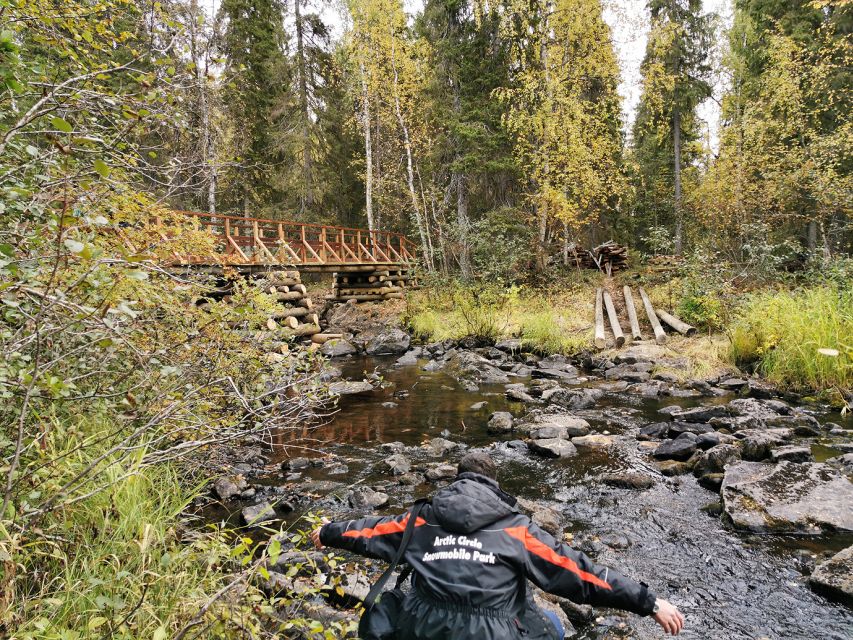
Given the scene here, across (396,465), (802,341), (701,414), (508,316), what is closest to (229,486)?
(396,465)

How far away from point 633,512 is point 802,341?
526 centimetres

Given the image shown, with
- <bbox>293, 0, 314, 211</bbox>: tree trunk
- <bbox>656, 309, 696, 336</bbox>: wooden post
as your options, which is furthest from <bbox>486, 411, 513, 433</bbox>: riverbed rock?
<bbox>293, 0, 314, 211</bbox>: tree trunk

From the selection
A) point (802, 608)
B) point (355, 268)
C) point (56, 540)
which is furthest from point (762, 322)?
point (355, 268)

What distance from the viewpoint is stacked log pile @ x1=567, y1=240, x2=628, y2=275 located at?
17609 millimetres

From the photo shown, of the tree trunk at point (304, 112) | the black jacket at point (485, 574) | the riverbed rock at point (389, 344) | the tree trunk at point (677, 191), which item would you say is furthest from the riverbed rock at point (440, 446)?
the tree trunk at point (304, 112)

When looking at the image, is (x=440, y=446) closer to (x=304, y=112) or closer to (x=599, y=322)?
(x=599, y=322)

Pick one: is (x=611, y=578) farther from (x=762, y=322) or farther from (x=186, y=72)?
(x=762, y=322)

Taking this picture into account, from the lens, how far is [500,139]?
16922 mm

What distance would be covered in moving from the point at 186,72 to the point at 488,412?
6411 mm

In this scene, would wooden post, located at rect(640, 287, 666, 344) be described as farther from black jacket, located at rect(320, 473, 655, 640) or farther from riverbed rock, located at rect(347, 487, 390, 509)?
black jacket, located at rect(320, 473, 655, 640)

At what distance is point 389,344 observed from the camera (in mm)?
13938

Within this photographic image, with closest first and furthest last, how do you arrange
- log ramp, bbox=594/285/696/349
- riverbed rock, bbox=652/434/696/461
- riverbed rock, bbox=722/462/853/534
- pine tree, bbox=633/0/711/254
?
riverbed rock, bbox=722/462/853/534, riverbed rock, bbox=652/434/696/461, log ramp, bbox=594/285/696/349, pine tree, bbox=633/0/711/254

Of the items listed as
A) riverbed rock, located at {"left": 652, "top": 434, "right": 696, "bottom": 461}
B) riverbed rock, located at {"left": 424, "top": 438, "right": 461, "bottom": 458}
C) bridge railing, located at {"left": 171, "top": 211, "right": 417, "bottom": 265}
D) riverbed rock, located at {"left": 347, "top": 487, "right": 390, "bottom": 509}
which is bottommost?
riverbed rock, located at {"left": 424, "top": 438, "right": 461, "bottom": 458}

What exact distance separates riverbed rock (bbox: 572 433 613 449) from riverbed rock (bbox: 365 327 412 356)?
7885mm
